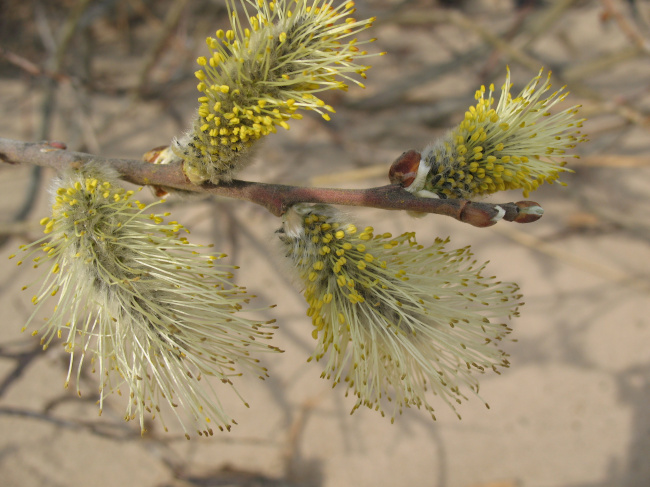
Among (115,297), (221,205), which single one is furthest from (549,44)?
(115,297)

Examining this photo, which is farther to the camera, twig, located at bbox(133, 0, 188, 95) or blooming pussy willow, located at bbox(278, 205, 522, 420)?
twig, located at bbox(133, 0, 188, 95)

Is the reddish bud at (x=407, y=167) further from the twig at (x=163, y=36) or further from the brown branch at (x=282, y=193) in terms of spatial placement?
the twig at (x=163, y=36)

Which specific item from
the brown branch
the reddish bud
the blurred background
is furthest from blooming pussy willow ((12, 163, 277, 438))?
the blurred background

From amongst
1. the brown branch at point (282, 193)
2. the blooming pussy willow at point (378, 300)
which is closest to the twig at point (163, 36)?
the brown branch at point (282, 193)

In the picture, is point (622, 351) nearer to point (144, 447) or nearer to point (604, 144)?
point (604, 144)

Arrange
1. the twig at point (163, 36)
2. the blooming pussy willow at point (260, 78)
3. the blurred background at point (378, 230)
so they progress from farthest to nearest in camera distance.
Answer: the twig at point (163, 36) < the blurred background at point (378, 230) < the blooming pussy willow at point (260, 78)

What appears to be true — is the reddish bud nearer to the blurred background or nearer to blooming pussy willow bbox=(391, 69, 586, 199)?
blooming pussy willow bbox=(391, 69, 586, 199)

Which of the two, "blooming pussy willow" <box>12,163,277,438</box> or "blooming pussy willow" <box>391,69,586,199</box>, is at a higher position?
"blooming pussy willow" <box>391,69,586,199</box>
